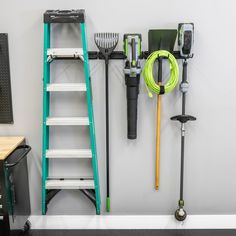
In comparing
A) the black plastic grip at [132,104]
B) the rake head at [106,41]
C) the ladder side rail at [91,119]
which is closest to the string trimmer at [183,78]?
the black plastic grip at [132,104]

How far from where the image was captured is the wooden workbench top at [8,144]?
1984mm

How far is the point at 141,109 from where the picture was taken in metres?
2.35

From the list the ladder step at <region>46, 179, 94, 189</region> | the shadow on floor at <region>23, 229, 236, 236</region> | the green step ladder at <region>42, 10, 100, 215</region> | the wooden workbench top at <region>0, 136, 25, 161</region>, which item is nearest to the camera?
the wooden workbench top at <region>0, 136, 25, 161</region>

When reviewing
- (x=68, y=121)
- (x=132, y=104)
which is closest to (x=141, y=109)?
(x=132, y=104)

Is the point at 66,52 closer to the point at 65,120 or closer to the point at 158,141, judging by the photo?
the point at 65,120

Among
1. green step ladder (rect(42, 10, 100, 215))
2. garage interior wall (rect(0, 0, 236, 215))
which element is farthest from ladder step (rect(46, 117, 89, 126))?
garage interior wall (rect(0, 0, 236, 215))

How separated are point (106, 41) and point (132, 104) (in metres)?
0.46

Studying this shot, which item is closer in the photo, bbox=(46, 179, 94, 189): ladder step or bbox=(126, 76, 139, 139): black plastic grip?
bbox=(126, 76, 139, 139): black plastic grip

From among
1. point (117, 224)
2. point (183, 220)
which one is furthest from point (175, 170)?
point (117, 224)

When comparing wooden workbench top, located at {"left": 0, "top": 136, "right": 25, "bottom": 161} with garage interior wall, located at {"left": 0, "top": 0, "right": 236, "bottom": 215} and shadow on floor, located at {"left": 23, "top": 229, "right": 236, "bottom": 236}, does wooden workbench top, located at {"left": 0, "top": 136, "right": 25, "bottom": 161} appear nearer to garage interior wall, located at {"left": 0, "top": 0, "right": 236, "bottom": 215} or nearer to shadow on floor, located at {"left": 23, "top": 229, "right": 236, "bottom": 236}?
garage interior wall, located at {"left": 0, "top": 0, "right": 236, "bottom": 215}

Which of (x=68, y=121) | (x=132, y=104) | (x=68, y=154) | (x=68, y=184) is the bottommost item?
(x=68, y=184)

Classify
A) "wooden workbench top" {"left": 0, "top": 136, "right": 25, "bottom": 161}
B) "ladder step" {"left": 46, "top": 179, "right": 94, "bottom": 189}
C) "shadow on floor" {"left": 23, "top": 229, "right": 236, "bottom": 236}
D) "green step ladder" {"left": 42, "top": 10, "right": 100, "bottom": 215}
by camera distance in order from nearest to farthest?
"wooden workbench top" {"left": 0, "top": 136, "right": 25, "bottom": 161} → "green step ladder" {"left": 42, "top": 10, "right": 100, "bottom": 215} → "ladder step" {"left": 46, "top": 179, "right": 94, "bottom": 189} → "shadow on floor" {"left": 23, "top": 229, "right": 236, "bottom": 236}

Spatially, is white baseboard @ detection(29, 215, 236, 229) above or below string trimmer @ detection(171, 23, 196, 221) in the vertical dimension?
below

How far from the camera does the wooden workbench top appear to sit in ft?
6.51
